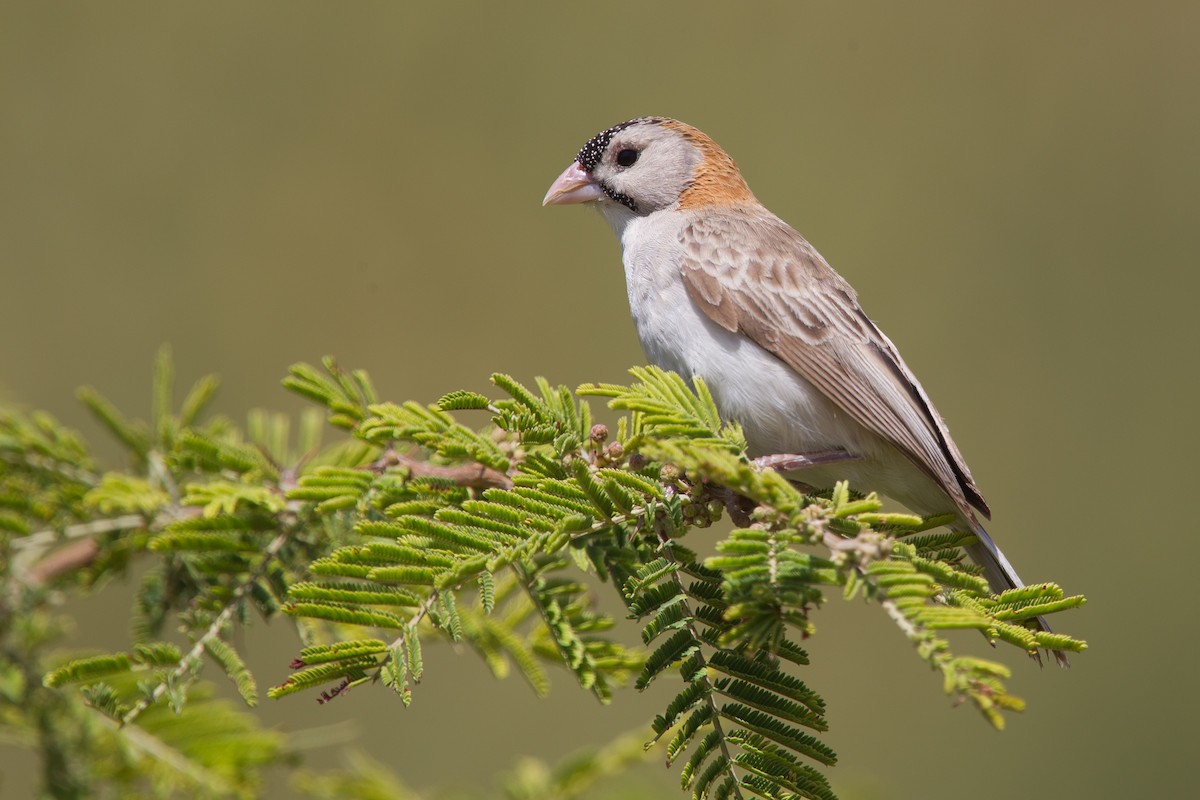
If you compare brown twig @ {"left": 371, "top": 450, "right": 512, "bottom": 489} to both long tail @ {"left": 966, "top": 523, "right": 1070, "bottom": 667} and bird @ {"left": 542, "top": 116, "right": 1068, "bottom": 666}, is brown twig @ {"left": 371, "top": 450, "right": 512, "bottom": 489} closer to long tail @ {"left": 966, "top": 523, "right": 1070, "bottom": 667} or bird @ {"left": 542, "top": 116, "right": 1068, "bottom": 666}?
bird @ {"left": 542, "top": 116, "right": 1068, "bottom": 666}

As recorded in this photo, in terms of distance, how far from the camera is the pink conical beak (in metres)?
4.75

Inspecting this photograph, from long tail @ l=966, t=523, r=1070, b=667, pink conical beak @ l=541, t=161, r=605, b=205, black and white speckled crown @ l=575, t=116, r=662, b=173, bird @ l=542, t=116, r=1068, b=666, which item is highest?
black and white speckled crown @ l=575, t=116, r=662, b=173

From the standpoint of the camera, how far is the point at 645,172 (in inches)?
185

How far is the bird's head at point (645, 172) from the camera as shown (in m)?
4.67

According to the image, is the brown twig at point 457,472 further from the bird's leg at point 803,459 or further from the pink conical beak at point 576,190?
the pink conical beak at point 576,190

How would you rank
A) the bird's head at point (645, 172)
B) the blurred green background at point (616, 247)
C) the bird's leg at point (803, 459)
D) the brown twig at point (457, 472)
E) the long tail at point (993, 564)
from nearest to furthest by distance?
the brown twig at point (457, 472)
the long tail at point (993, 564)
the bird's leg at point (803, 459)
the bird's head at point (645, 172)
the blurred green background at point (616, 247)

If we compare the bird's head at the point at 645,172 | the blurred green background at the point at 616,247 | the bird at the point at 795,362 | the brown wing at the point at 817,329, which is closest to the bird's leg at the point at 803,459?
the bird at the point at 795,362

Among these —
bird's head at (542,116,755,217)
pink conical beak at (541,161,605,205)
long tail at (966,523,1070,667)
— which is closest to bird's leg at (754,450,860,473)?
long tail at (966,523,1070,667)

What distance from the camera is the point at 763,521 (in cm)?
211

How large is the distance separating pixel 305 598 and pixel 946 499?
228 cm

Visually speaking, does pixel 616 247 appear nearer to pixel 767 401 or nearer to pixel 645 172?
pixel 645 172

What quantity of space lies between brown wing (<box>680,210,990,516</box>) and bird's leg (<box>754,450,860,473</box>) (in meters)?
0.21

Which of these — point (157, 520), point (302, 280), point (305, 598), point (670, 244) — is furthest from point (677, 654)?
point (302, 280)

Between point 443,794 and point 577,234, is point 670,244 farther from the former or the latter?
point 577,234
